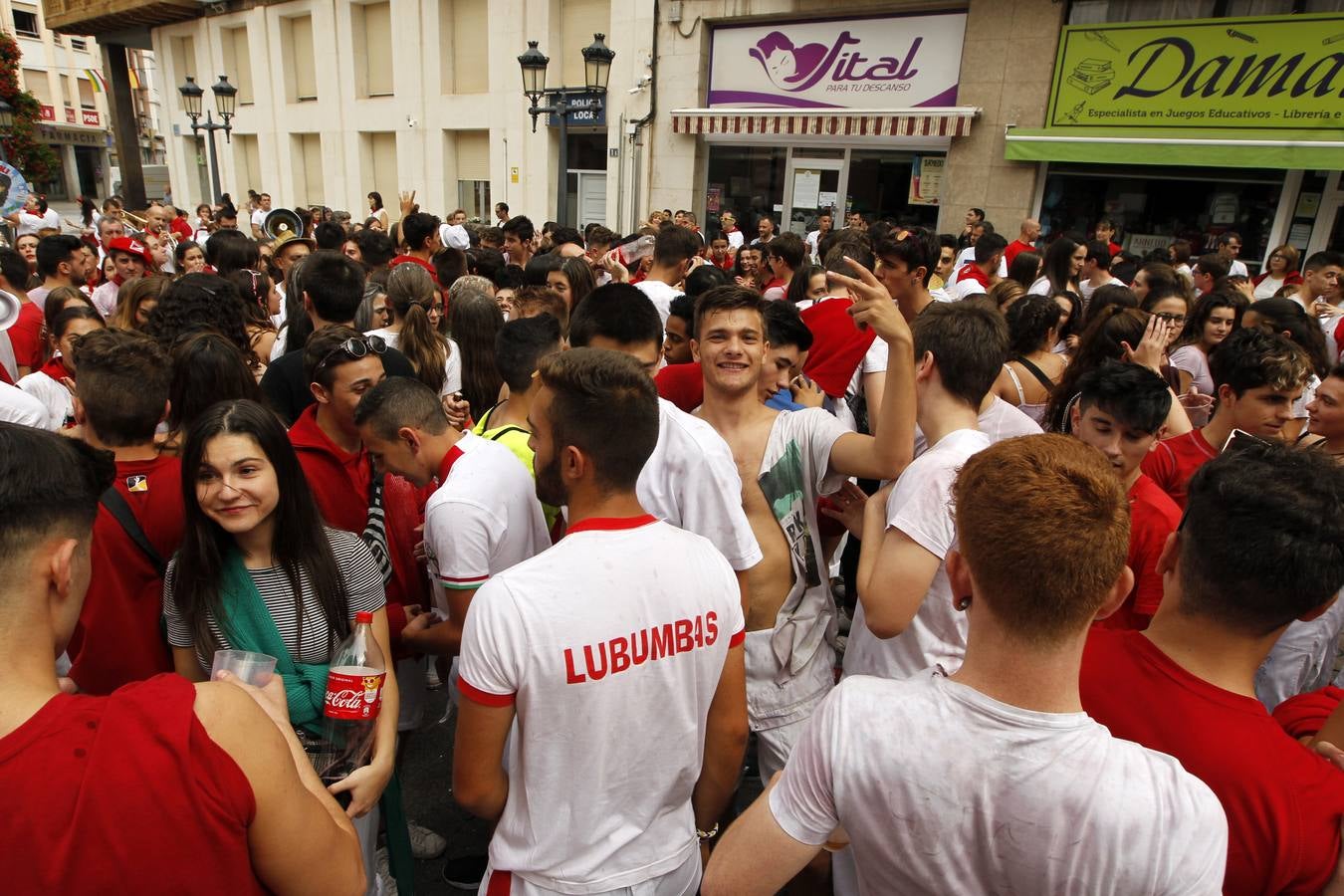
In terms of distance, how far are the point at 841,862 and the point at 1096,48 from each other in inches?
504

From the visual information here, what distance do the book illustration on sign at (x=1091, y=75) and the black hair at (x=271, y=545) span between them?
504 inches

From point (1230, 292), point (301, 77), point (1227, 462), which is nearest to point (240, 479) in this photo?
point (1227, 462)

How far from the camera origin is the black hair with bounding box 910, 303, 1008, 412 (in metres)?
2.16

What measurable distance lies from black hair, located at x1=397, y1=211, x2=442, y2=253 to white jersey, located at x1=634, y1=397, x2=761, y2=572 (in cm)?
514

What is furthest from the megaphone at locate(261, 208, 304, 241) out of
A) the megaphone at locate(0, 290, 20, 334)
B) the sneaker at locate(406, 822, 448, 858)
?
the sneaker at locate(406, 822, 448, 858)

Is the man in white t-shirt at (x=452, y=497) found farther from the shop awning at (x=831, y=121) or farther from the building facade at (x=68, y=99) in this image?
the building facade at (x=68, y=99)

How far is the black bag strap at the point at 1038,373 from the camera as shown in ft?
12.9

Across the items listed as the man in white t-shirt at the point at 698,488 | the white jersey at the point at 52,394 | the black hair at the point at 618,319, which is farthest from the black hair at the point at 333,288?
the man in white t-shirt at the point at 698,488

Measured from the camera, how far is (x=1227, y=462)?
4.91 feet

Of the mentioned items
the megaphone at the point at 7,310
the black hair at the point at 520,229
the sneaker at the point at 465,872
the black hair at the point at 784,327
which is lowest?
the sneaker at the point at 465,872

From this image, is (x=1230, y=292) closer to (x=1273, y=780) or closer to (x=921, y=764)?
(x=1273, y=780)

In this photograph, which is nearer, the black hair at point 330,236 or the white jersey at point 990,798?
the white jersey at point 990,798

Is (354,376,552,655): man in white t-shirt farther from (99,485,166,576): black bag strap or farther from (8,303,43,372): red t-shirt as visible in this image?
(8,303,43,372): red t-shirt

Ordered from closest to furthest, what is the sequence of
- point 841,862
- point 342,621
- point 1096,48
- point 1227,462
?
point 1227,462, point 841,862, point 342,621, point 1096,48
